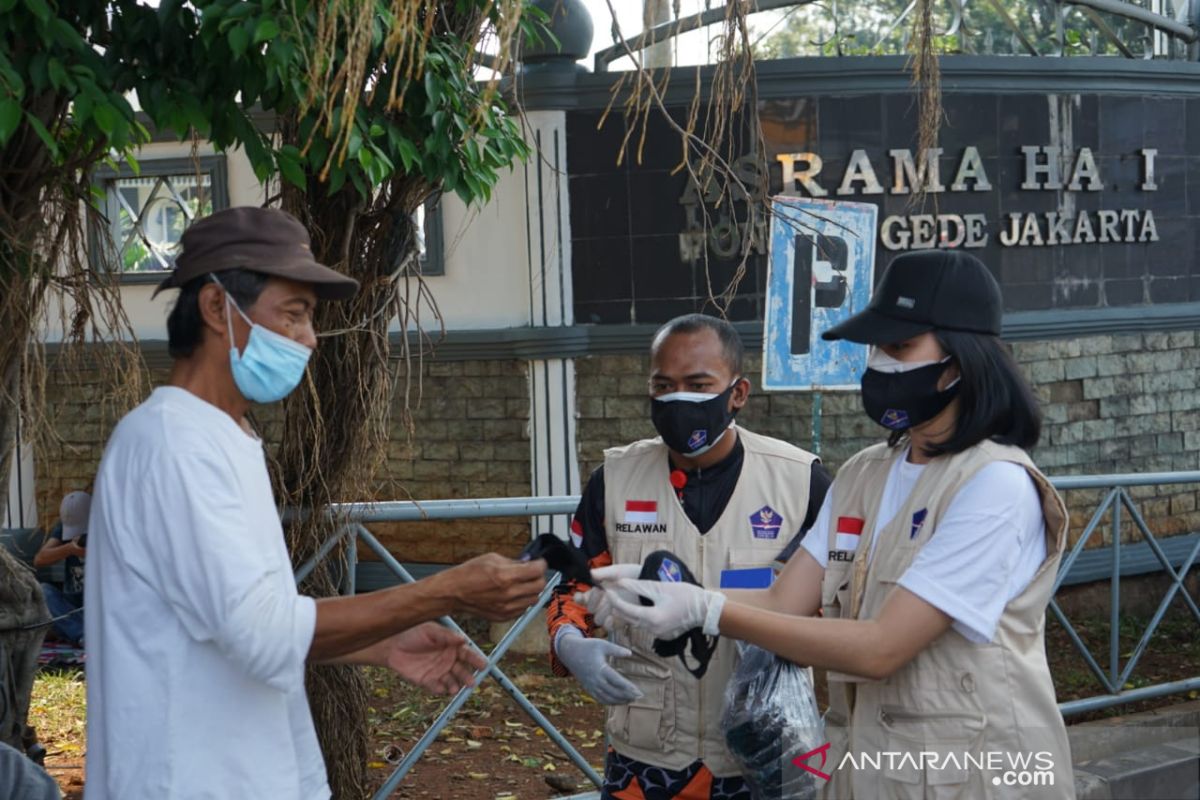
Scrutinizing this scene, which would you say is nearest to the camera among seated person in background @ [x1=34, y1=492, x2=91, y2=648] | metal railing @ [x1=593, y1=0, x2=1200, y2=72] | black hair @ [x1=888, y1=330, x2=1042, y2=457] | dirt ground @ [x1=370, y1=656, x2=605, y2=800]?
black hair @ [x1=888, y1=330, x2=1042, y2=457]

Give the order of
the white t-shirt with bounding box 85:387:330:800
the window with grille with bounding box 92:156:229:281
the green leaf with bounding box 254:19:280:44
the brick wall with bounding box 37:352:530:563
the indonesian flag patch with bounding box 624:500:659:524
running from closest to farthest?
the white t-shirt with bounding box 85:387:330:800
the green leaf with bounding box 254:19:280:44
the indonesian flag patch with bounding box 624:500:659:524
the brick wall with bounding box 37:352:530:563
the window with grille with bounding box 92:156:229:281

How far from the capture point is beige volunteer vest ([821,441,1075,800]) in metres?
2.66

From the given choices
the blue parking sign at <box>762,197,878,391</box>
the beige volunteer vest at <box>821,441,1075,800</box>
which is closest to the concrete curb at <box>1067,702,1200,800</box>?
the blue parking sign at <box>762,197,878,391</box>

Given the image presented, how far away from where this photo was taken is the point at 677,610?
9.03ft

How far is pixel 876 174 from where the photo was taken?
29.8 ft

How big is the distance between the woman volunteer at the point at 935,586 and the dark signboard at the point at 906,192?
5.82 metres

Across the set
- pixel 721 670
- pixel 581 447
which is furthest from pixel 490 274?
pixel 721 670

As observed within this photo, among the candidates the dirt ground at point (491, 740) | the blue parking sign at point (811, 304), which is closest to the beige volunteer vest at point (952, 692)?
the blue parking sign at point (811, 304)

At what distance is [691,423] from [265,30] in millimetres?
1335

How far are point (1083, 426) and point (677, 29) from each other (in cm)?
670

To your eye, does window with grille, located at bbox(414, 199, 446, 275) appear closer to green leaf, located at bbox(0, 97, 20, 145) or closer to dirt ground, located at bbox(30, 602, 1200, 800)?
dirt ground, located at bbox(30, 602, 1200, 800)

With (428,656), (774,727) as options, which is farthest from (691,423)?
(428,656)

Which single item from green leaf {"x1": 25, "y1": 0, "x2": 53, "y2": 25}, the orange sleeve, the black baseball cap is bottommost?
the orange sleeve

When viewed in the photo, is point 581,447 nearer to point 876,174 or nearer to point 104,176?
point 876,174
